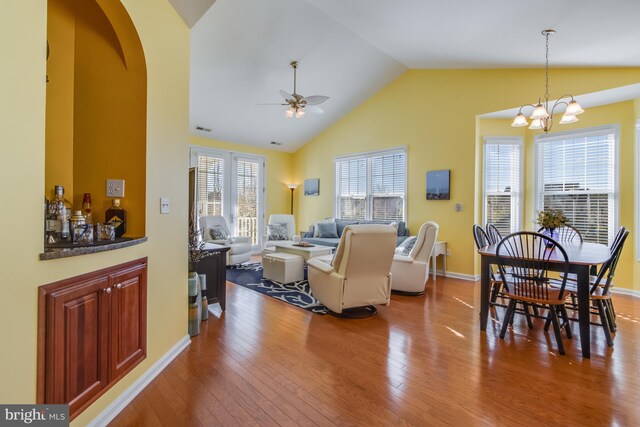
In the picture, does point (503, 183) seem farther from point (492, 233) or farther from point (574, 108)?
point (574, 108)

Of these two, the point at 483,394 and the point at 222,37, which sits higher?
the point at 222,37

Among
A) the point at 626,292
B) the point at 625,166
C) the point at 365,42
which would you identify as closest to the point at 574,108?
the point at 625,166

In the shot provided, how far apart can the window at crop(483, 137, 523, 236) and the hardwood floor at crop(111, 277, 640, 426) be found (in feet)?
7.23

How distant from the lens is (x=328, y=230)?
6.59 metres

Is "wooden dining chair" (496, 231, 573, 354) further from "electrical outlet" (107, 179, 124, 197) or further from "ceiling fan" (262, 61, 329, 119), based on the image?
"electrical outlet" (107, 179, 124, 197)

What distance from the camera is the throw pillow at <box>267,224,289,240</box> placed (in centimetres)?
679

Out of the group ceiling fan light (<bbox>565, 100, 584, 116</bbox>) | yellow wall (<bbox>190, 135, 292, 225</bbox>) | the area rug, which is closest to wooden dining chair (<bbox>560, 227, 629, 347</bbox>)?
ceiling fan light (<bbox>565, 100, 584, 116</bbox>)

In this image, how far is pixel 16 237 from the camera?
123 centimetres

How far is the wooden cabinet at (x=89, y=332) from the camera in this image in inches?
55.1

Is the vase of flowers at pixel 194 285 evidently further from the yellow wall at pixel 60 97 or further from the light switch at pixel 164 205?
the yellow wall at pixel 60 97

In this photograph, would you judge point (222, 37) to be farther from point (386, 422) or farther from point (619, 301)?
point (619, 301)

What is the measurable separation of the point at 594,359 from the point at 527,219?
319 cm

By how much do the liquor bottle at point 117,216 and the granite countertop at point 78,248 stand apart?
228 mm

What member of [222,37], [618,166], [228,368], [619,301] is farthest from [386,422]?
[618,166]
